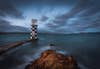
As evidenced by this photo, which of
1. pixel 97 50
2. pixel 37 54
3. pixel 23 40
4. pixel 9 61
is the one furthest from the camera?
pixel 97 50

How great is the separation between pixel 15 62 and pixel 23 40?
698 mm

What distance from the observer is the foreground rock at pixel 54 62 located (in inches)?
125

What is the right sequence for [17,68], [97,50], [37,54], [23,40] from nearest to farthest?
[17,68], [37,54], [23,40], [97,50]

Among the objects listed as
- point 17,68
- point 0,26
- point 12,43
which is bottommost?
point 17,68

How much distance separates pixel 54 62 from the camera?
3199mm

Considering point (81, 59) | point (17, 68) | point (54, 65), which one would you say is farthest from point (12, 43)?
point (81, 59)

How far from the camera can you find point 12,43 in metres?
4.11

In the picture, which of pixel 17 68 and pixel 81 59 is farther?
pixel 81 59

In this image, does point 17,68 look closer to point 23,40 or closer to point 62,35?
point 23,40

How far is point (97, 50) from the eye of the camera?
4.24 meters

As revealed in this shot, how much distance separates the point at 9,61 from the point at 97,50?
2358 millimetres

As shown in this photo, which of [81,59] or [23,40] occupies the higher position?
[23,40]

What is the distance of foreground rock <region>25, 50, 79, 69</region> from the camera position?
3.19 meters

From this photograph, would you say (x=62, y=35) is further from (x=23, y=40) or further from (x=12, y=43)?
(x=12, y=43)
